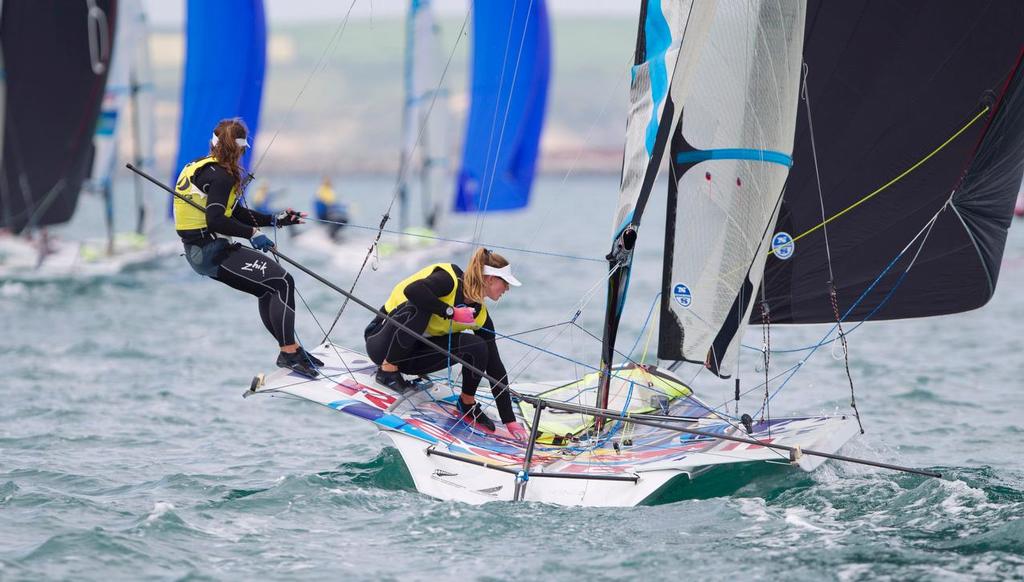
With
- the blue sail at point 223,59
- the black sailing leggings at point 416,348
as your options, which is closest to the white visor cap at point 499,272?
the black sailing leggings at point 416,348

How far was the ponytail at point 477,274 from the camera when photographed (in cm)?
664

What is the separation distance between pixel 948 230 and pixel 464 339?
291cm

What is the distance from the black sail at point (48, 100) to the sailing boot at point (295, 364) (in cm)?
1307

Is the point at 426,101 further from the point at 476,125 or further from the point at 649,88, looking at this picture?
the point at 649,88

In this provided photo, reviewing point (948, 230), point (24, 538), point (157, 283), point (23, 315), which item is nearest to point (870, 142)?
point (948, 230)

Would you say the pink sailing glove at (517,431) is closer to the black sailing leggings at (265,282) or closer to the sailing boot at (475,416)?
the sailing boot at (475,416)

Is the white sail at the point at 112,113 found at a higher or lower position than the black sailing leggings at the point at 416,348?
higher

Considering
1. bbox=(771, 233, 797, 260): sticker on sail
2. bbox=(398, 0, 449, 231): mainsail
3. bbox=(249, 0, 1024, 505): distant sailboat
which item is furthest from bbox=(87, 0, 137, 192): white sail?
bbox=(771, 233, 797, 260): sticker on sail

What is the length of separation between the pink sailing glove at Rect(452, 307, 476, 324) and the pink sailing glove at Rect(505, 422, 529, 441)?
2.36 feet

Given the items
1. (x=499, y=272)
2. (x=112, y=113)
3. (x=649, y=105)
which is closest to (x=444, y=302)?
(x=499, y=272)

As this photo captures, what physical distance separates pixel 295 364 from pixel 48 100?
13401mm

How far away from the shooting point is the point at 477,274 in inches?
262

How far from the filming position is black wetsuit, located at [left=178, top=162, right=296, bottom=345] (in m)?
6.66

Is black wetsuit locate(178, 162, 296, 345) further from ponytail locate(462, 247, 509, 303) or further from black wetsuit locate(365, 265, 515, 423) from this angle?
ponytail locate(462, 247, 509, 303)
